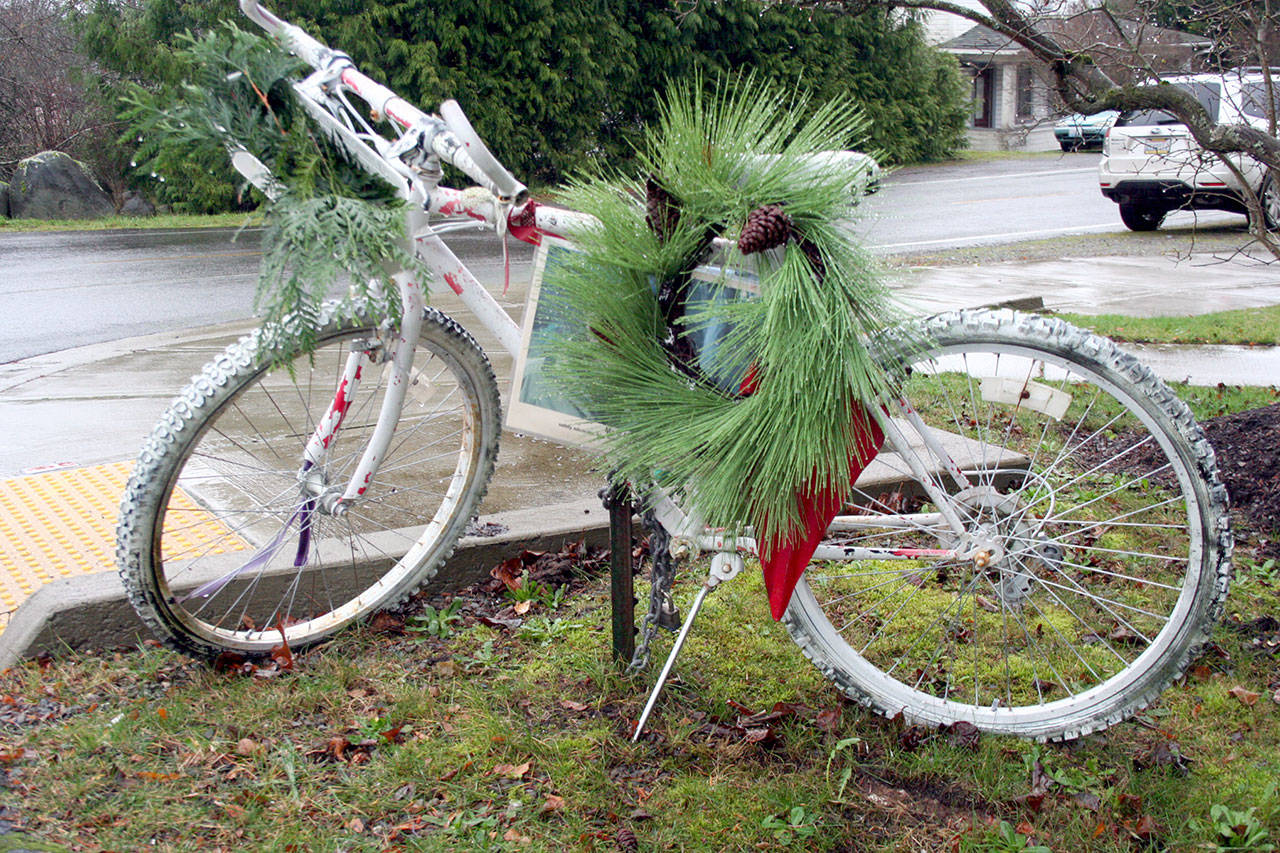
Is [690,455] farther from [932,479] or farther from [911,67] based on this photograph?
[911,67]

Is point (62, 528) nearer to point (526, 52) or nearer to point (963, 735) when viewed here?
point (963, 735)

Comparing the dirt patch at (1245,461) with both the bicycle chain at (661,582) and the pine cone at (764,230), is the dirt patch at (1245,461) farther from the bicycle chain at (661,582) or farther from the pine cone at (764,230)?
the pine cone at (764,230)

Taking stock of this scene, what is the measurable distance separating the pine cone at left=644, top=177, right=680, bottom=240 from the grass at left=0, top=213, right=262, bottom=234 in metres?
13.9

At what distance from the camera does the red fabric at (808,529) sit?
2.23 m

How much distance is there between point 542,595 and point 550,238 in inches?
48.6

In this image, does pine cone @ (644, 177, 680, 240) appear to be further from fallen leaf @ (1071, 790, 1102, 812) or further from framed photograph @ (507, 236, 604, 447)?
fallen leaf @ (1071, 790, 1102, 812)

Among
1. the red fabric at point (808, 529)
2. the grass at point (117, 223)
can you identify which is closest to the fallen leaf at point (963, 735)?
the red fabric at point (808, 529)

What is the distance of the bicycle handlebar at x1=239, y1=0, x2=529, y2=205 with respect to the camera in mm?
2236

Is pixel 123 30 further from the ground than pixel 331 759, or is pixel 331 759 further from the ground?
pixel 123 30

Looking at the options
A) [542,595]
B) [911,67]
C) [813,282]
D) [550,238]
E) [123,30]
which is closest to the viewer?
[813,282]

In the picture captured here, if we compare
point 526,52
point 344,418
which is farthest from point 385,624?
point 526,52

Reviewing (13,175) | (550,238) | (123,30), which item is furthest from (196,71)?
(13,175)

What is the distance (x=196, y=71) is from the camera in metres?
2.23

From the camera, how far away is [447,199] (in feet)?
7.99
